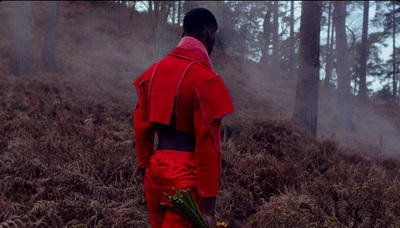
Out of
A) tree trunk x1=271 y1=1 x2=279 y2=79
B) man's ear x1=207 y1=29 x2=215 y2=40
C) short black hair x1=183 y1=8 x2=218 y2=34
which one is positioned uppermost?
tree trunk x1=271 y1=1 x2=279 y2=79

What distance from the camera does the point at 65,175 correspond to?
4.25 meters

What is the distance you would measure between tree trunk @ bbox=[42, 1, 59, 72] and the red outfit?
410 inches

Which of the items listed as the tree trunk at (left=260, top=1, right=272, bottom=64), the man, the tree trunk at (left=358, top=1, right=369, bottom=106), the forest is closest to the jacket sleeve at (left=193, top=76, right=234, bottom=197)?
the man

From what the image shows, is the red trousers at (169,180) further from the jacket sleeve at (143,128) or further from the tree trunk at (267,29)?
the tree trunk at (267,29)

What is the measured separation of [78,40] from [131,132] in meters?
11.7

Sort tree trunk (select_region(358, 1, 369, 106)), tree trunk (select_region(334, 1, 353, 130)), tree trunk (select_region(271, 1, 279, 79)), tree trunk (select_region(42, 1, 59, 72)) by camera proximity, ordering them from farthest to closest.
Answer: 1. tree trunk (select_region(271, 1, 279, 79))
2. tree trunk (select_region(358, 1, 369, 106))
3. tree trunk (select_region(334, 1, 353, 130))
4. tree trunk (select_region(42, 1, 59, 72))

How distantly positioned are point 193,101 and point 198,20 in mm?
598

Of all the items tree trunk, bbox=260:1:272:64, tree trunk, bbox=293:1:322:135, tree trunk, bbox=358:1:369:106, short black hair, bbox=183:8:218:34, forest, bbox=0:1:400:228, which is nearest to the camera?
Result: short black hair, bbox=183:8:218:34

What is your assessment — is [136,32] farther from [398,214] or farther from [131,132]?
[398,214]

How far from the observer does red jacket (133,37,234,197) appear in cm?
180

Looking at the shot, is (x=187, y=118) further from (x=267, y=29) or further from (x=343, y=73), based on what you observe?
(x=267, y=29)

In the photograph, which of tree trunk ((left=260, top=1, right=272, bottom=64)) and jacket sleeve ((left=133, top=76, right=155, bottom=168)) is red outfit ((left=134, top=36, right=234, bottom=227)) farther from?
tree trunk ((left=260, top=1, right=272, bottom=64))

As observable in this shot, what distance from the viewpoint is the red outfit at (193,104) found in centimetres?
180

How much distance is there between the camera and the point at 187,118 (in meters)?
1.92
